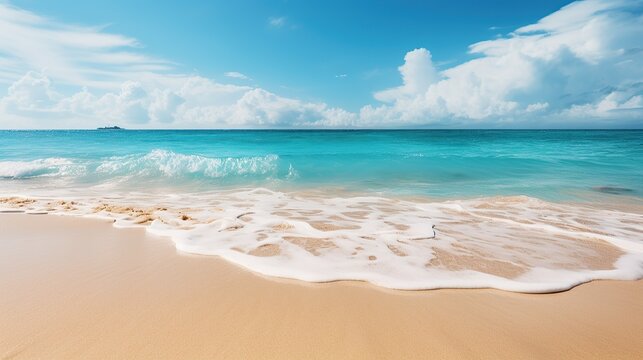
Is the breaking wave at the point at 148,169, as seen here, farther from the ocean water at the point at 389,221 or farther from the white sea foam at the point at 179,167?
the ocean water at the point at 389,221

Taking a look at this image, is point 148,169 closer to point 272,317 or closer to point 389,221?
point 389,221

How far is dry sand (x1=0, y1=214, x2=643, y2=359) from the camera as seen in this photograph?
2.10 m

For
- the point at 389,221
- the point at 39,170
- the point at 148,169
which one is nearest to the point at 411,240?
the point at 389,221

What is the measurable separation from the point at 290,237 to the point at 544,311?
3077mm

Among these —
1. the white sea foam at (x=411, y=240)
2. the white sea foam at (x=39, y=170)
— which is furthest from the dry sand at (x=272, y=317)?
the white sea foam at (x=39, y=170)

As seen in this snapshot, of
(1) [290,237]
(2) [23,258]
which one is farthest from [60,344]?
(1) [290,237]

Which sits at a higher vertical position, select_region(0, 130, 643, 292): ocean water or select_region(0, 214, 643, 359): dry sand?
select_region(0, 214, 643, 359): dry sand

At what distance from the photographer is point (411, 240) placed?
4523 mm

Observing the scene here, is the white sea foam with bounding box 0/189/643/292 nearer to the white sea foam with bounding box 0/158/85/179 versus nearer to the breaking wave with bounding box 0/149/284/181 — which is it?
the breaking wave with bounding box 0/149/284/181

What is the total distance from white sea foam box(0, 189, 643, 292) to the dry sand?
26cm

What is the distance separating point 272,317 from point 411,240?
2685 millimetres

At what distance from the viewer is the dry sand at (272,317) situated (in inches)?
82.5

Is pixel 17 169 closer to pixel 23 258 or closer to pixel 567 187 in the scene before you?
pixel 23 258

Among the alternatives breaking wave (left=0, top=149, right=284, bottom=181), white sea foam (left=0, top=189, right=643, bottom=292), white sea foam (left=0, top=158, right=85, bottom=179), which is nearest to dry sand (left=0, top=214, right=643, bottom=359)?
white sea foam (left=0, top=189, right=643, bottom=292)
